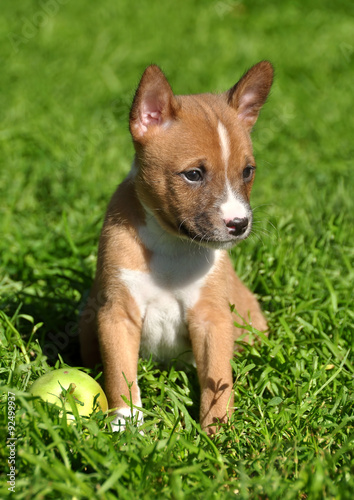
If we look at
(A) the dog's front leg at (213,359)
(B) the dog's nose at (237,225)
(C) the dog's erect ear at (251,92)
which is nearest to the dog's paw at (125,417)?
(A) the dog's front leg at (213,359)

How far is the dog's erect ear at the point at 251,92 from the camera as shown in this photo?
4.41 m

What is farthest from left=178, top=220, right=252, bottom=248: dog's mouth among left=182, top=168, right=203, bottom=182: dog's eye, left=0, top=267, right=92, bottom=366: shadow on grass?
left=0, top=267, right=92, bottom=366: shadow on grass

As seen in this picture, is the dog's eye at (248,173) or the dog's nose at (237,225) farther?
the dog's eye at (248,173)

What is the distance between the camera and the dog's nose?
3844mm

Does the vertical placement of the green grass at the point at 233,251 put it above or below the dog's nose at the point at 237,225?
below

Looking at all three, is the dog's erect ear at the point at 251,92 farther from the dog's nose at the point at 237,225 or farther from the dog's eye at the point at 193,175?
the dog's nose at the point at 237,225

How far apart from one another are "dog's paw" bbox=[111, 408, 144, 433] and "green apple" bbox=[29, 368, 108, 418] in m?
→ 0.10

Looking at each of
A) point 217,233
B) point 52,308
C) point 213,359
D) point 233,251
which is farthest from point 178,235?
point 233,251

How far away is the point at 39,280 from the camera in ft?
18.4

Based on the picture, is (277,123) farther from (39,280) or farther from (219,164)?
(219,164)

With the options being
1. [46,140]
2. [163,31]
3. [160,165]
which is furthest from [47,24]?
[160,165]

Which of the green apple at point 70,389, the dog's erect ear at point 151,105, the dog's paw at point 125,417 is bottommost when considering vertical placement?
the dog's paw at point 125,417

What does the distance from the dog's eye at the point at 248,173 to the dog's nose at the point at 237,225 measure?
41 centimetres

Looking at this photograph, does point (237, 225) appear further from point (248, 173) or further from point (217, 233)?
point (248, 173)
